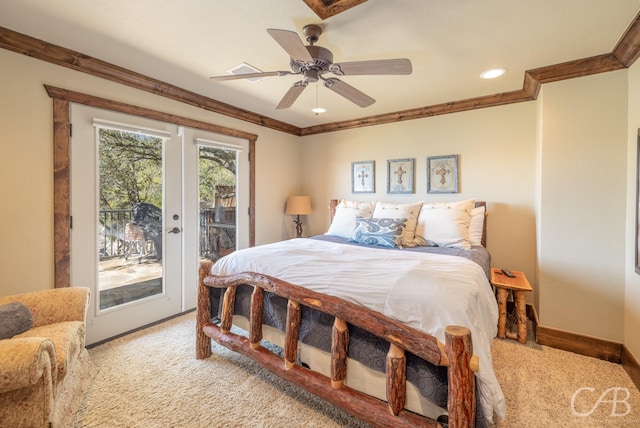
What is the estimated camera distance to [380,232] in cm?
288

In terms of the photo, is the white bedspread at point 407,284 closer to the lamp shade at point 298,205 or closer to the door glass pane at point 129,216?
the door glass pane at point 129,216

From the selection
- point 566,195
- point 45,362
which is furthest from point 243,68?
point 566,195

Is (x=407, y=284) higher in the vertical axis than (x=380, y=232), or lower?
lower

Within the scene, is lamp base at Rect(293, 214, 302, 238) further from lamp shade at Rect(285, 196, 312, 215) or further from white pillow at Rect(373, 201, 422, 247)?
white pillow at Rect(373, 201, 422, 247)

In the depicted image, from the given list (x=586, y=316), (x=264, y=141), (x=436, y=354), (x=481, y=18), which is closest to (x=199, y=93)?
(x=264, y=141)

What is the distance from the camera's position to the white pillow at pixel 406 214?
9.59 feet

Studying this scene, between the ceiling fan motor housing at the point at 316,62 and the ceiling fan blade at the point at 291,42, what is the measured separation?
7.9 inches

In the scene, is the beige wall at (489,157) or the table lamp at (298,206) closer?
the beige wall at (489,157)

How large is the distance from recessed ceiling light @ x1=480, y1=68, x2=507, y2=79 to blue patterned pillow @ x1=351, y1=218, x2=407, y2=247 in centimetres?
154

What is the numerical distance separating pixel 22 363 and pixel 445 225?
3114mm

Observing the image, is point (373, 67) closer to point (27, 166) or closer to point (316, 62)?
point (316, 62)

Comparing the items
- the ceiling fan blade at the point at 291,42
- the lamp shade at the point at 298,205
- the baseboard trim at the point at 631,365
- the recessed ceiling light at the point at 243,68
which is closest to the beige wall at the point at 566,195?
the baseboard trim at the point at 631,365

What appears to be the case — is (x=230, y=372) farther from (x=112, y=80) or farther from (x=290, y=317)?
(x=112, y=80)

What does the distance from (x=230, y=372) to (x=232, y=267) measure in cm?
77
